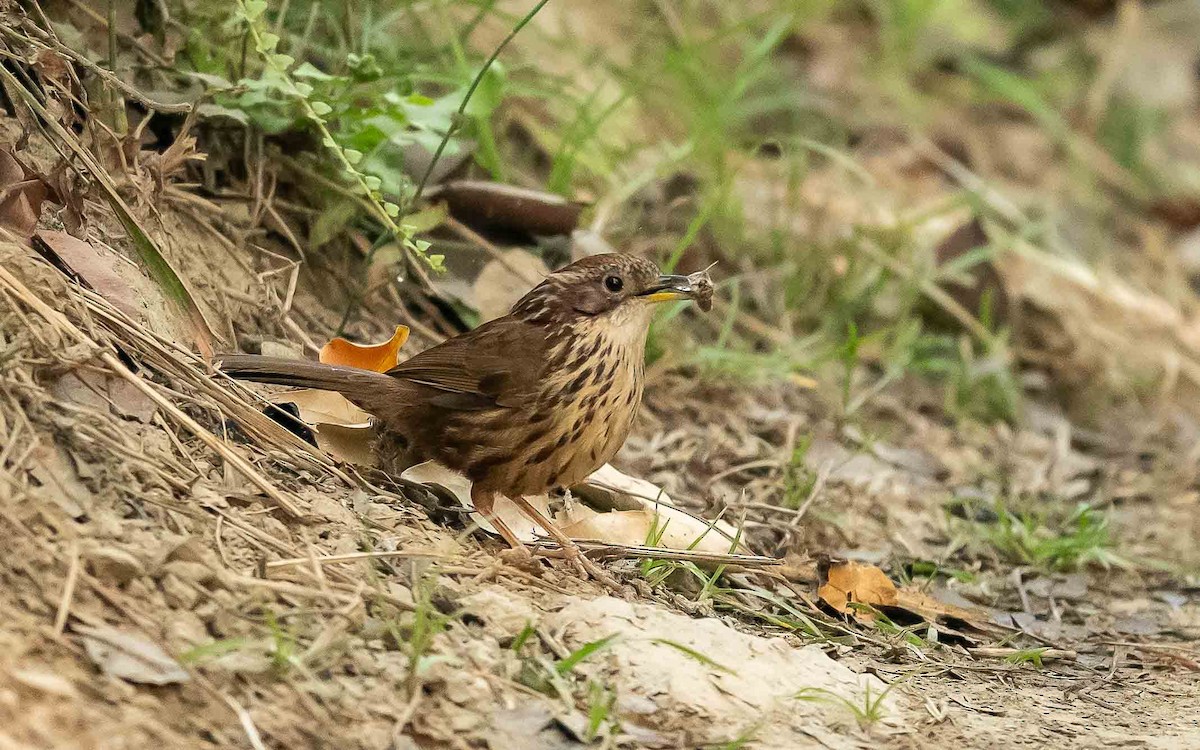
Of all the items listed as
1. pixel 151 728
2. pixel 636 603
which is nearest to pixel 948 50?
pixel 636 603

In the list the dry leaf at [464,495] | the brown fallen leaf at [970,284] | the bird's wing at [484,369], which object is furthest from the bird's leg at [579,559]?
the brown fallen leaf at [970,284]

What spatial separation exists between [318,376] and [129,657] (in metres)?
1.37

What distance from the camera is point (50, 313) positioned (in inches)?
130

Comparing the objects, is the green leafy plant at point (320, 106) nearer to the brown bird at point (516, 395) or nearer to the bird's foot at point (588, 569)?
the brown bird at point (516, 395)

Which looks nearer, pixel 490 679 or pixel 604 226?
pixel 490 679

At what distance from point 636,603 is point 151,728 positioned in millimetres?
1413

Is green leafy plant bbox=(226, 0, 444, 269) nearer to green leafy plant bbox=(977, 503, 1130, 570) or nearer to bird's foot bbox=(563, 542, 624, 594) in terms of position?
bird's foot bbox=(563, 542, 624, 594)

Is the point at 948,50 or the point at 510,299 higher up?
the point at 948,50

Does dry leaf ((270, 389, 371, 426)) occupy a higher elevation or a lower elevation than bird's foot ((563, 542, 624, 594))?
higher

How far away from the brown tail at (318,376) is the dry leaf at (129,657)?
122cm

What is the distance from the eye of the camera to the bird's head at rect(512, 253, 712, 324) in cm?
420

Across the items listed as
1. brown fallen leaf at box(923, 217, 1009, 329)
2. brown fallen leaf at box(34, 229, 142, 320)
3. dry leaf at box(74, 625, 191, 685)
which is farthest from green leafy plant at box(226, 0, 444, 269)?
brown fallen leaf at box(923, 217, 1009, 329)

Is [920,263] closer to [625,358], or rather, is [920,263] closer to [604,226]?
[604,226]

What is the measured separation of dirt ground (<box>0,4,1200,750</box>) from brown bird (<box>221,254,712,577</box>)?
0.16m
